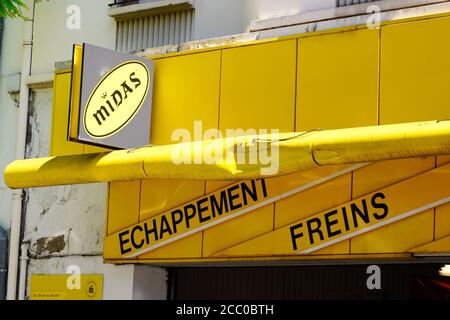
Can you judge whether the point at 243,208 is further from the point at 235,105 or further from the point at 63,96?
the point at 63,96

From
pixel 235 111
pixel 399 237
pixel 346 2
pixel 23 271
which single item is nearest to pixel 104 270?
pixel 23 271

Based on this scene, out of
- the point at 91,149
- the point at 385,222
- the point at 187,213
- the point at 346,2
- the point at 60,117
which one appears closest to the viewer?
the point at 385,222

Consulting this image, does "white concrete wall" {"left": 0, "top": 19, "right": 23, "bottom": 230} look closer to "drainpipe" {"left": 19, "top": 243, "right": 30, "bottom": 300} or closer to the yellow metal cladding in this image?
"drainpipe" {"left": 19, "top": 243, "right": 30, "bottom": 300}

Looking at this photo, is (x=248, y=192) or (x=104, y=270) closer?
(x=248, y=192)

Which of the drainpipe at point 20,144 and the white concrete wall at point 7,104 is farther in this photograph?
the white concrete wall at point 7,104

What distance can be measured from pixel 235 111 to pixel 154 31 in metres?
2.38

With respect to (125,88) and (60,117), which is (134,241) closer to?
(125,88)

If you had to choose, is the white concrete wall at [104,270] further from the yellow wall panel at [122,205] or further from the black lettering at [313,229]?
the black lettering at [313,229]

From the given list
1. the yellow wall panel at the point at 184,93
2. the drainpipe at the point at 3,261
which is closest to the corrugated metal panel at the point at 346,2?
the yellow wall panel at the point at 184,93

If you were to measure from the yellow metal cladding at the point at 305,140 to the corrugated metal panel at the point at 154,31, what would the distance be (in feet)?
3.40

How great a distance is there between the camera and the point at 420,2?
11078 millimetres

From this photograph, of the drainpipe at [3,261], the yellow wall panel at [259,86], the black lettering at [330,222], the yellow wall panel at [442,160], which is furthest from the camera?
the drainpipe at [3,261]

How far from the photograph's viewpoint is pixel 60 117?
1338 cm

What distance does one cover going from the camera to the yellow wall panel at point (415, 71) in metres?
10.5
